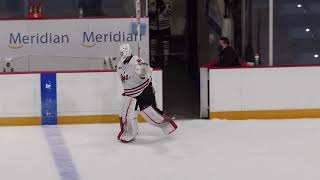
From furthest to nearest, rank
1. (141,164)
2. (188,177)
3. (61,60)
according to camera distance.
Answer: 1. (61,60)
2. (141,164)
3. (188,177)

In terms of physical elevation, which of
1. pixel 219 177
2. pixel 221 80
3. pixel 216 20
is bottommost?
pixel 219 177

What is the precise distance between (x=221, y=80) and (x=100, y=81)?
138cm

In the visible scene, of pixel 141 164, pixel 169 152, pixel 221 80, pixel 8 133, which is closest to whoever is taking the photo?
pixel 141 164

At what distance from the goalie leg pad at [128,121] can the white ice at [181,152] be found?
0.35ft

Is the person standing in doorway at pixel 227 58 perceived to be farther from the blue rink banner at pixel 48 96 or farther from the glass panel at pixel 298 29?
the glass panel at pixel 298 29

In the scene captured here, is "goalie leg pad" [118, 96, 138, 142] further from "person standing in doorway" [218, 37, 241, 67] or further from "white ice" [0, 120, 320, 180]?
"person standing in doorway" [218, 37, 241, 67]

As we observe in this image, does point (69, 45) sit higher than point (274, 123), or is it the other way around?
point (69, 45)

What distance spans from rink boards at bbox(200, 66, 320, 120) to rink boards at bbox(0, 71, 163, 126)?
3.55ft

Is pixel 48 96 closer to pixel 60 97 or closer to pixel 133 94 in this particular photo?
pixel 60 97

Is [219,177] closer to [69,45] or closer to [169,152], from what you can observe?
[169,152]

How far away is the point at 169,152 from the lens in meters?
7.03

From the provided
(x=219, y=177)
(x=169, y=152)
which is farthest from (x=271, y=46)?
(x=219, y=177)

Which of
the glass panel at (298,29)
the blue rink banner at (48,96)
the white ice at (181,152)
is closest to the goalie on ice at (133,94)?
the white ice at (181,152)

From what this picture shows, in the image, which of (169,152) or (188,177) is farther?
(169,152)
